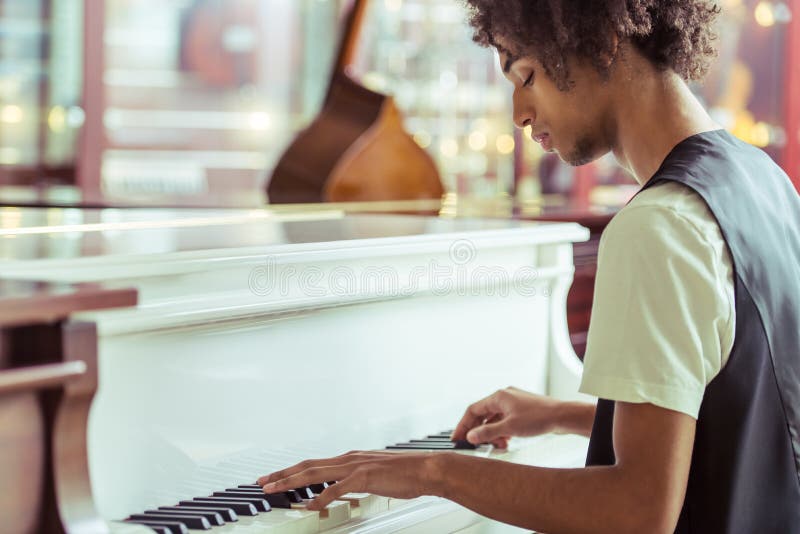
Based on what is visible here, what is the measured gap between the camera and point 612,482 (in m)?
1.04

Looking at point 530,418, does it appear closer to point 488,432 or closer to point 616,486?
point 488,432

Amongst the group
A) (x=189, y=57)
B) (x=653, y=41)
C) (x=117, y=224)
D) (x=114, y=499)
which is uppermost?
(x=189, y=57)

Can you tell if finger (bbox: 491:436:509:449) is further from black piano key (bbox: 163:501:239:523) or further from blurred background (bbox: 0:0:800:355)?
blurred background (bbox: 0:0:800:355)

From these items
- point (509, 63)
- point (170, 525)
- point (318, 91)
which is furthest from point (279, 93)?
point (170, 525)

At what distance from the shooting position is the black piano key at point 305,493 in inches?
47.2

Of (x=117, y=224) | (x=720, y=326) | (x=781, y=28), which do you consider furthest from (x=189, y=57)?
(x=720, y=326)

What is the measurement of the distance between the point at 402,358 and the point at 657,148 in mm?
566

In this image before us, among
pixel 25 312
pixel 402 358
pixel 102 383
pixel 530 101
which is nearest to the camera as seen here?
pixel 25 312

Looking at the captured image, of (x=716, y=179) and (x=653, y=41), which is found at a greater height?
(x=653, y=41)

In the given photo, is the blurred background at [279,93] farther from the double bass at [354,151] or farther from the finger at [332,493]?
the finger at [332,493]

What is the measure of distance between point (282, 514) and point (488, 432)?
42cm

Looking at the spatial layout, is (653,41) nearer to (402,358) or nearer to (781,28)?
(402,358)

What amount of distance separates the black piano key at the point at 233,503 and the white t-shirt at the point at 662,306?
0.39m

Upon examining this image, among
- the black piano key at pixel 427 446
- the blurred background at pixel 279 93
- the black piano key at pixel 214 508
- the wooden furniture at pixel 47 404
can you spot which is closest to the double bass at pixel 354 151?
the black piano key at pixel 427 446
